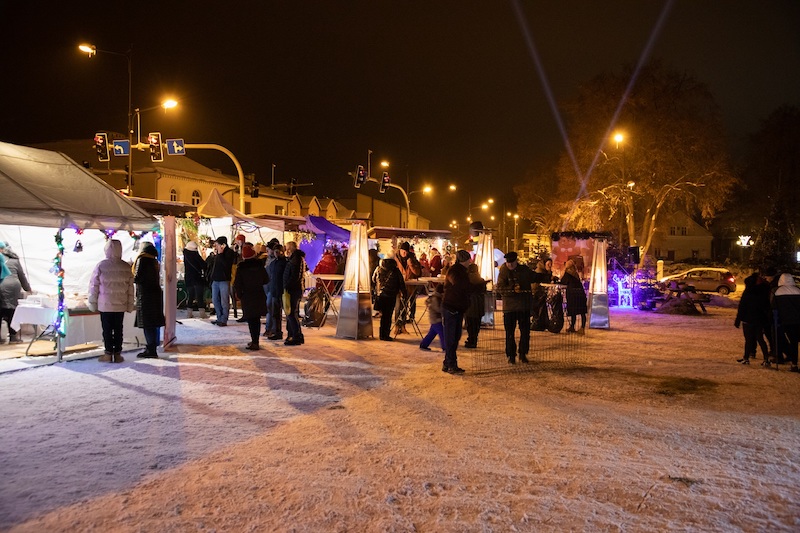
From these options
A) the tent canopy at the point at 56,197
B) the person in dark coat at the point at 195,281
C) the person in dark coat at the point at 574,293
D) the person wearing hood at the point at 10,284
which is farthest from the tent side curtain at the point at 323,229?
the person wearing hood at the point at 10,284

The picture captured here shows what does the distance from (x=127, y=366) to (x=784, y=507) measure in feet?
27.2

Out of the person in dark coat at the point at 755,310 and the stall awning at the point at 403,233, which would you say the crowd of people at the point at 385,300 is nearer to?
the person in dark coat at the point at 755,310

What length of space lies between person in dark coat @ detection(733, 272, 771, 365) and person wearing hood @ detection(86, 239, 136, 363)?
9417 mm

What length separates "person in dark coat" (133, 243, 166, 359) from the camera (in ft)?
30.7

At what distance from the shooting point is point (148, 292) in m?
9.41

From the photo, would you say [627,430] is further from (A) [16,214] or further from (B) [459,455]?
(A) [16,214]

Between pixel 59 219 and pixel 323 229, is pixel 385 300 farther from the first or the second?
pixel 323 229

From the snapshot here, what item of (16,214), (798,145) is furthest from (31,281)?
(798,145)

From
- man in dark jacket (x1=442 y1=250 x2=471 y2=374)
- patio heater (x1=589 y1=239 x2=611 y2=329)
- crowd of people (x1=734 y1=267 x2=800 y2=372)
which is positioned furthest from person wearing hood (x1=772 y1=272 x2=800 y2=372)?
patio heater (x1=589 y1=239 x2=611 y2=329)

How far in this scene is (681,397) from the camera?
7531 millimetres

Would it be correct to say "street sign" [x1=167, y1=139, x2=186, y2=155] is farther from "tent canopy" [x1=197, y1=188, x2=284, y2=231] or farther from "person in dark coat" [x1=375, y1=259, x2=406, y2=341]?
"person in dark coat" [x1=375, y1=259, x2=406, y2=341]

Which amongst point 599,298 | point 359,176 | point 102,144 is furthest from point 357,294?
point 359,176

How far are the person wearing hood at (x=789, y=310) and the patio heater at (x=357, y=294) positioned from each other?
7009 mm

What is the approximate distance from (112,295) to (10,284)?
2.72 meters
